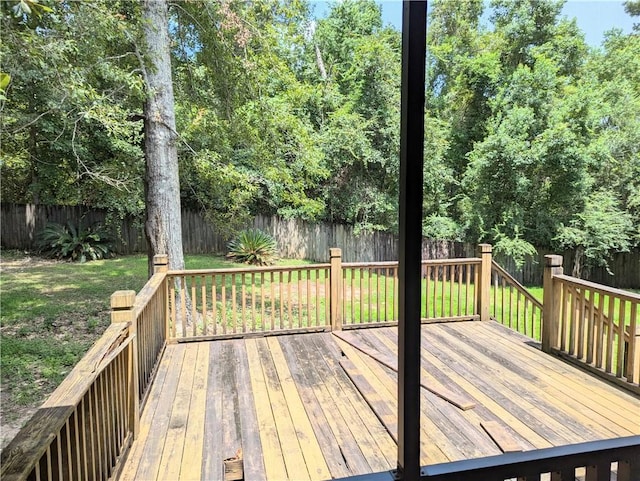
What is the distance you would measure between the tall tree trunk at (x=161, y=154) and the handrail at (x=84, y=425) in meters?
3.01

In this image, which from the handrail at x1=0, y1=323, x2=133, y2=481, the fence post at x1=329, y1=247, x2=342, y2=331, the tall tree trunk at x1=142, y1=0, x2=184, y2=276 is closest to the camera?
the handrail at x1=0, y1=323, x2=133, y2=481

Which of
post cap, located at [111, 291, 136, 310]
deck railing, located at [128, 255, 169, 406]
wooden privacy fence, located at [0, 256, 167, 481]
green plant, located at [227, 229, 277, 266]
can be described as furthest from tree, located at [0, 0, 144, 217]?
green plant, located at [227, 229, 277, 266]

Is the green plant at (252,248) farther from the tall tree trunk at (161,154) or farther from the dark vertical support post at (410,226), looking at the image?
the dark vertical support post at (410,226)

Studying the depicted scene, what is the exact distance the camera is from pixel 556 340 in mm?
3652

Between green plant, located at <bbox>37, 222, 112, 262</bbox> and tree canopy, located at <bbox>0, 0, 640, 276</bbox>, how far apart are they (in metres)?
0.62

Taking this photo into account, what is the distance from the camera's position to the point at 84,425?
148cm

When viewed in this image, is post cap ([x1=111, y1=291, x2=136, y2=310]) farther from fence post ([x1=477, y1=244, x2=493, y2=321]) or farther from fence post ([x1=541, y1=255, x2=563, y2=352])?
fence post ([x1=477, y1=244, x2=493, y2=321])

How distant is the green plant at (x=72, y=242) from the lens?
790 cm

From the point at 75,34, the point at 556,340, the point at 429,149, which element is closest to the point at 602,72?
A: the point at 429,149

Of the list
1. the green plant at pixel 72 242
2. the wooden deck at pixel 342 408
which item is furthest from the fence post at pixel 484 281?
the green plant at pixel 72 242

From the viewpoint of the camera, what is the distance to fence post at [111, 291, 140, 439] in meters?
2.12

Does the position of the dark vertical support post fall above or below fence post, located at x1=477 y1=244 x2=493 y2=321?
above

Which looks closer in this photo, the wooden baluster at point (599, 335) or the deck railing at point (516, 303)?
the wooden baluster at point (599, 335)

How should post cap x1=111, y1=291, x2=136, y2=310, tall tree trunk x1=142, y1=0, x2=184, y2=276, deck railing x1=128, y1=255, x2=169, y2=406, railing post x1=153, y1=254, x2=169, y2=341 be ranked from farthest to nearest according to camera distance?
tall tree trunk x1=142, y1=0, x2=184, y2=276 → railing post x1=153, y1=254, x2=169, y2=341 → deck railing x1=128, y1=255, x2=169, y2=406 → post cap x1=111, y1=291, x2=136, y2=310
